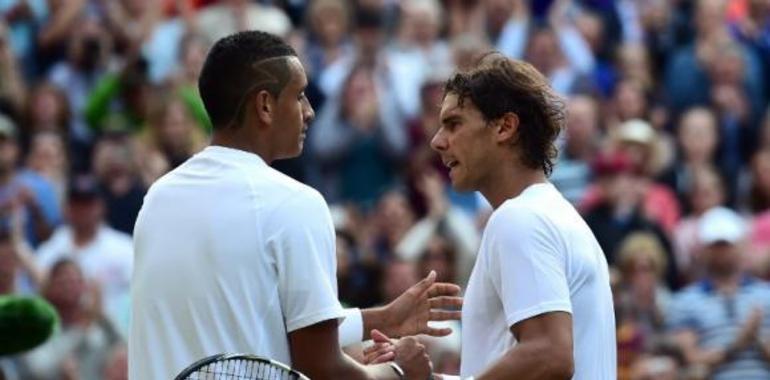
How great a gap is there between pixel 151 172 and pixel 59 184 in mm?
576

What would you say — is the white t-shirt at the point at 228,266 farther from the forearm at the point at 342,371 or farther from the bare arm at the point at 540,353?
the bare arm at the point at 540,353

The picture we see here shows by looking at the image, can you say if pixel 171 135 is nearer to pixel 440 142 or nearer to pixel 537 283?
pixel 440 142

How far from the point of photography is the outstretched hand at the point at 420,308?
6566 mm

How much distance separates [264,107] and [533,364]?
101cm

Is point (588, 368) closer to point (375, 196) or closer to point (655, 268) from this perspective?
point (655, 268)

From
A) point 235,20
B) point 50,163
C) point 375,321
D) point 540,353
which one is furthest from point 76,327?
point 540,353

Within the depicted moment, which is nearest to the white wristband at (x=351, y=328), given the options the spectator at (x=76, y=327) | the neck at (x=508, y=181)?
the neck at (x=508, y=181)

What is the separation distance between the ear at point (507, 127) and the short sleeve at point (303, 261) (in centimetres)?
63

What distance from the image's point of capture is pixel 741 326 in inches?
504

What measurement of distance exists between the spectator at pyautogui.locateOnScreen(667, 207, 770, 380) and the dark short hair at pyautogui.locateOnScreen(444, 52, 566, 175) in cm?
644

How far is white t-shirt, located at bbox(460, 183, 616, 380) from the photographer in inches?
239

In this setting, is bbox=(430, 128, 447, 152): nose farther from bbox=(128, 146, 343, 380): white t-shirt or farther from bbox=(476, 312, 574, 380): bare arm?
bbox=(476, 312, 574, 380): bare arm

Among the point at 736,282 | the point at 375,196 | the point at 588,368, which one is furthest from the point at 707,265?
the point at 588,368

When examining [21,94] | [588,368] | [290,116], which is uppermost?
[21,94]
